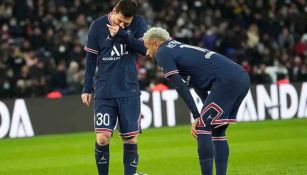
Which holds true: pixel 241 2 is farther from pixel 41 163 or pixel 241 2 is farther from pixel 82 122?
pixel 41 163

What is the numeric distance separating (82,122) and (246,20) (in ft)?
29.4

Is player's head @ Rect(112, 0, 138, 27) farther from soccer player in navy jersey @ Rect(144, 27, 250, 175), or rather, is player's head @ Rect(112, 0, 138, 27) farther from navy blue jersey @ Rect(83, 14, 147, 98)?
soccer player in navy jersey @ Rect(144, 27, 250, 175)

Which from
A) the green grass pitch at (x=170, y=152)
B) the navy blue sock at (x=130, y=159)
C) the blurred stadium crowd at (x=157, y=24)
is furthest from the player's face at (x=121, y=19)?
the blurred stadium crowd at (x=157, y=24)

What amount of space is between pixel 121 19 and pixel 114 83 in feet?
2.58

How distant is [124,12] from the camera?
378 inches

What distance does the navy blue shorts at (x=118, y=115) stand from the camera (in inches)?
385

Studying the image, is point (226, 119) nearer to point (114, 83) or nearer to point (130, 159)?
point (130, 159)

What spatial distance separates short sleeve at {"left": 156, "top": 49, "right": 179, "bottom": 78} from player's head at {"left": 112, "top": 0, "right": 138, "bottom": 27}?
776 mm

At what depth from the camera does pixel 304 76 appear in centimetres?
2333

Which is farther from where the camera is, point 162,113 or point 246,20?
point 246,20

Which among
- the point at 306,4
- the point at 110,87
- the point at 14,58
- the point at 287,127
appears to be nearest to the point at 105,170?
the point at 110,87

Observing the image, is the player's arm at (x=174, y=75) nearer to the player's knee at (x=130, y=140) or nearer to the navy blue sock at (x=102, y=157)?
the player's knee at (x=130, y=140)

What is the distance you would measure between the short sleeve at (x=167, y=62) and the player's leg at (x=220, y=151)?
35.6 inches

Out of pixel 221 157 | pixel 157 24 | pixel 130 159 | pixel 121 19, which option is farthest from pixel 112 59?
pixel 157 24
